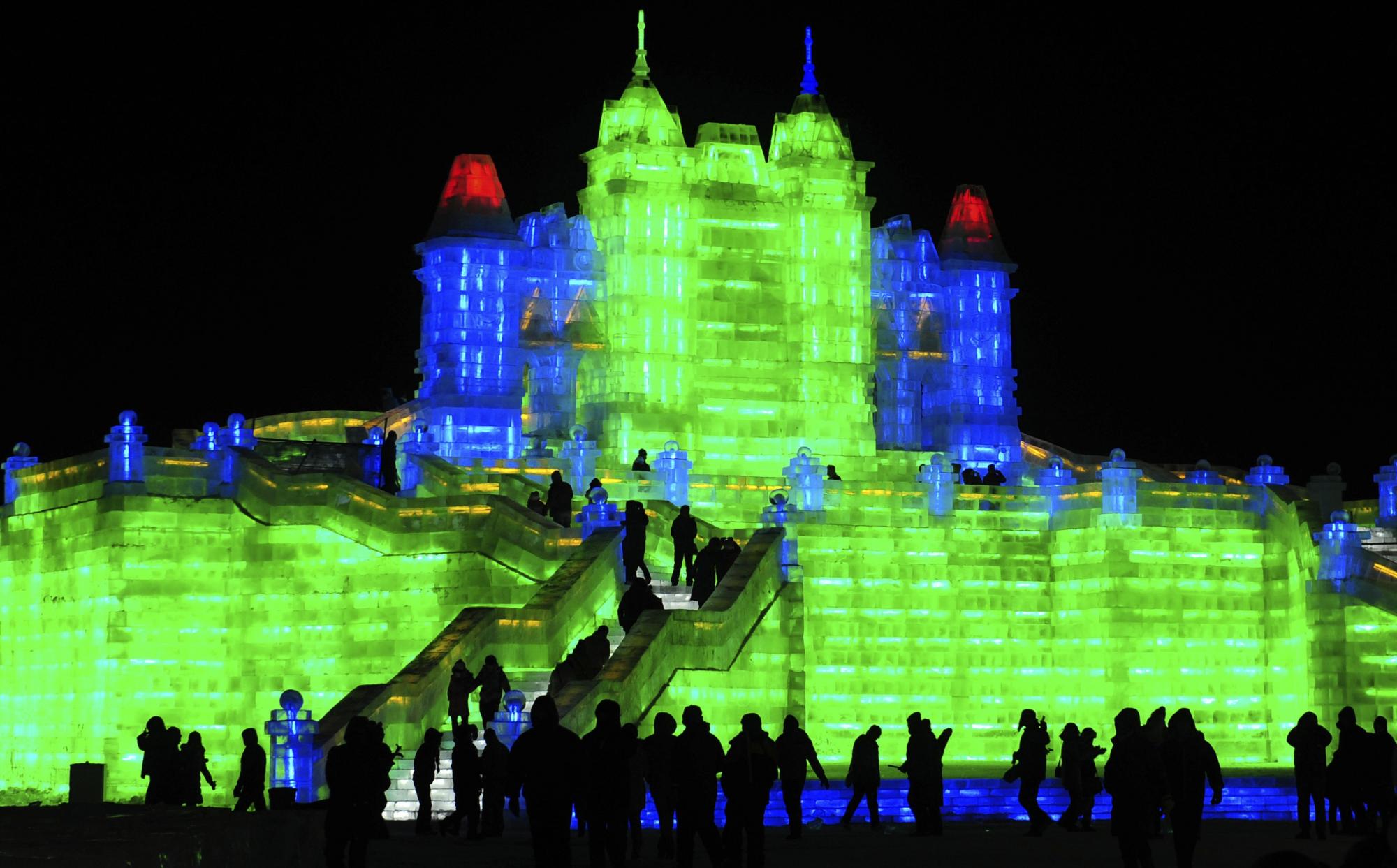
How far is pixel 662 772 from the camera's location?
89.0 ft

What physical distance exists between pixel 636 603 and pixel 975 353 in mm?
19691

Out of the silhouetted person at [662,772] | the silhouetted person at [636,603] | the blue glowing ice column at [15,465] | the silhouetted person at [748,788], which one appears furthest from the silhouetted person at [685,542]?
the silhouetted person at [748,788]

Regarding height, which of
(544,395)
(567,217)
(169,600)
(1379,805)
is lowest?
(1379,805)

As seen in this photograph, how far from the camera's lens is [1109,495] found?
48.5 meters

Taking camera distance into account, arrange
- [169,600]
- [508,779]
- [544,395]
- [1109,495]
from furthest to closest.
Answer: [544,395] → [1109,495] → [169,600] → [508,779]

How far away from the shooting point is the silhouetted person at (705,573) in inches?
1628

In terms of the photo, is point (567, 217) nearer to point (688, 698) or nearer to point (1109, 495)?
point (1109, 495)

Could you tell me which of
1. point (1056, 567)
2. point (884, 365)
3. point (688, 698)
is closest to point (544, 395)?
point (884, 365)

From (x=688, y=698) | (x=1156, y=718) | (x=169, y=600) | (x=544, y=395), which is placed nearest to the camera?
(x=1156, y=718)

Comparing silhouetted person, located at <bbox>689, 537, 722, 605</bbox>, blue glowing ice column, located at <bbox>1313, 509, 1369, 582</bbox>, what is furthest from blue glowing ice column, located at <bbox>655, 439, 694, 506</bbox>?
blue glowing ice column, located at <bbox>1313, 509, 1369, 582</bbox>

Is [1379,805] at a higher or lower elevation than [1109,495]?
lower

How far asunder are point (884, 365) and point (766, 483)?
314 inches

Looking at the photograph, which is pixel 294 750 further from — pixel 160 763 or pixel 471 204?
pixel 471 204

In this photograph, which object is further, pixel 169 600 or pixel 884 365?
pixel 884 365
